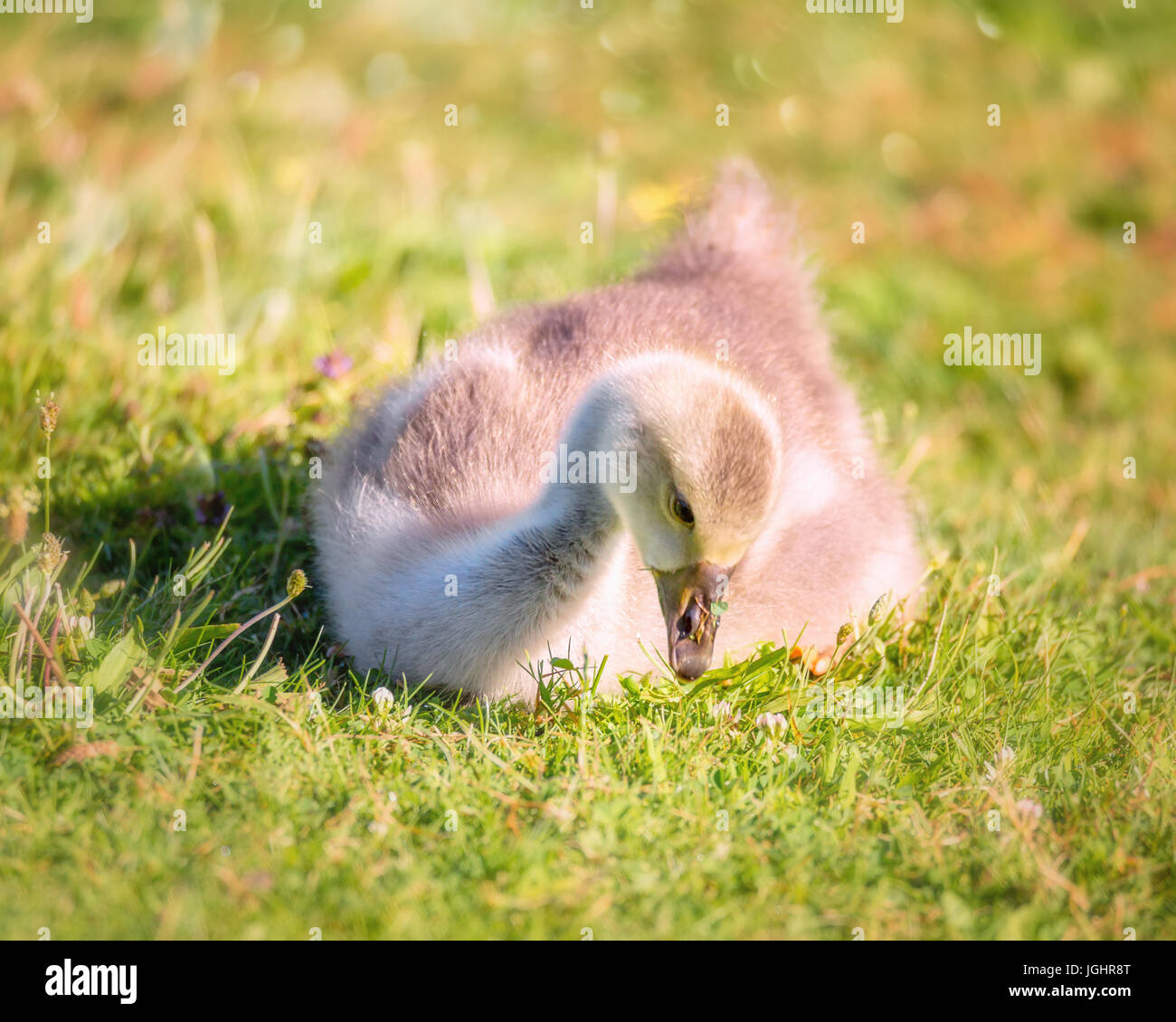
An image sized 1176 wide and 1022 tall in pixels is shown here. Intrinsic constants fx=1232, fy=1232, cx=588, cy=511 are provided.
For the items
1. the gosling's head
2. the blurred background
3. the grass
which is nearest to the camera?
the grass

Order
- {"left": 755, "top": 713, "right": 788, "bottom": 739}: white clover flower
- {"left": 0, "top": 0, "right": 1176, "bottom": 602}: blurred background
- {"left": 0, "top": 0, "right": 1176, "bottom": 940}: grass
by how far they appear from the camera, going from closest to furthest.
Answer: {"left": 0, "top": 0, "right": 1176, "bottom": 940}: grass < {"left": 755, "top": 713, "right": 788, "bottom": 739}: white clover flower < {"left": 0, "top": 0, "right": 1176, "bottom": 602}: blurred background

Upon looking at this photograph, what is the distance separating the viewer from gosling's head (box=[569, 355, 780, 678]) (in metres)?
2.86

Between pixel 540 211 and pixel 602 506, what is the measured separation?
450 centimetres

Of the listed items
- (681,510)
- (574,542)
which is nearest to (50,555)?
(574,542)

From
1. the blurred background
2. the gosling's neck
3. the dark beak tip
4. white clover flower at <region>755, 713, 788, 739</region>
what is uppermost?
the blurred background

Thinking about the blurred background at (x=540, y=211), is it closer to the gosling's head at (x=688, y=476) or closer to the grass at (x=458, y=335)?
the grass at (x=458, y=335)

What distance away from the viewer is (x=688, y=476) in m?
2.86

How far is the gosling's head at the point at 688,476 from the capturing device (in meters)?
2.86

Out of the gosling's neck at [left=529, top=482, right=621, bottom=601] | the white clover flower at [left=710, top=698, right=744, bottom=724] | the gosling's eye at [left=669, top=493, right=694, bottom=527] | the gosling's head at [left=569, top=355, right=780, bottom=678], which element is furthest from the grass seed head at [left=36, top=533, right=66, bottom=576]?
the white clover flower at [left=710, top=698, right=744, bottom=724]

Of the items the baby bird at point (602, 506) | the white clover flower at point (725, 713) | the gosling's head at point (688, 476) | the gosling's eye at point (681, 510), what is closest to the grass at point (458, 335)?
the white clover flower at point (725, 713)

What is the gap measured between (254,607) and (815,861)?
1.74 m

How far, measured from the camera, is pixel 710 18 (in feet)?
31.9

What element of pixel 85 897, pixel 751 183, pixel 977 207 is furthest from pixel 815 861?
pixel 977 207

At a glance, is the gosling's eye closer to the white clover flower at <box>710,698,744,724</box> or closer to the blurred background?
the white clover flower at <box>710,698,744,724</box>
